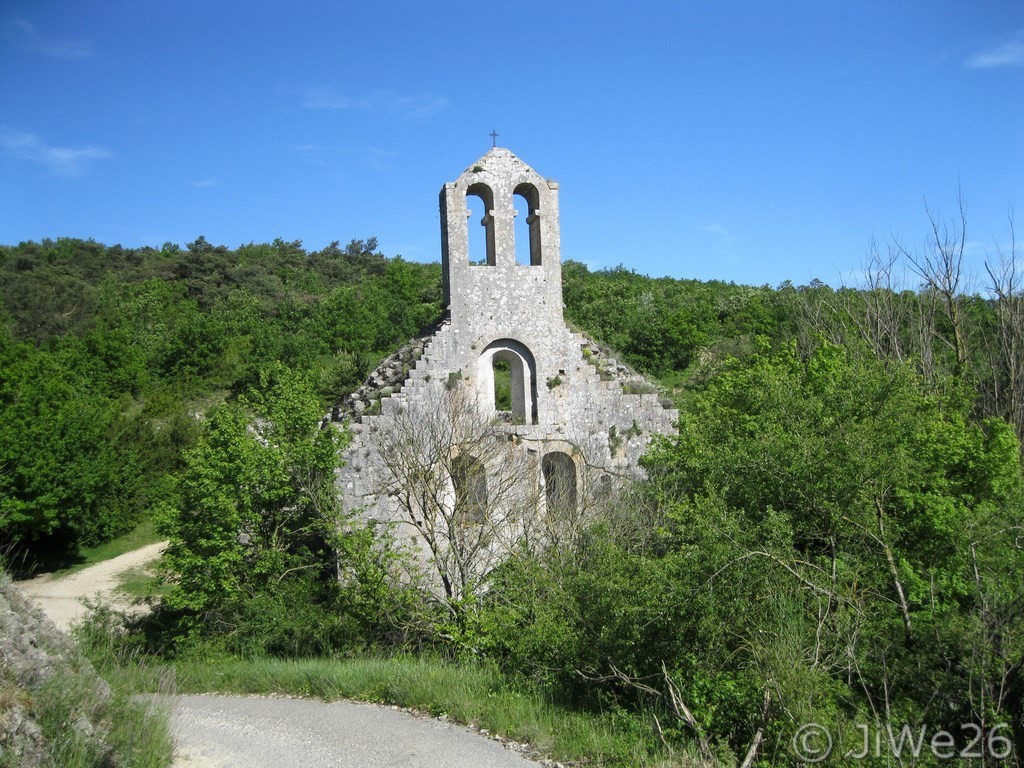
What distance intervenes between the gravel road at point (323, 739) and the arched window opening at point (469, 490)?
13.4ft

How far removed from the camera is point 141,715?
23.8ft

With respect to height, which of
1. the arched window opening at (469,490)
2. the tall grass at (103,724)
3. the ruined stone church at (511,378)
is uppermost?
the ruined stone church at (511,378)

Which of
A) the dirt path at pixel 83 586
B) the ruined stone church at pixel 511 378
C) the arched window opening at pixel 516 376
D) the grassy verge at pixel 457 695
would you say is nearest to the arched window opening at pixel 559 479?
the ruined stone church at pixel 511 378

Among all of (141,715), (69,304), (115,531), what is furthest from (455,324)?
(69,304)

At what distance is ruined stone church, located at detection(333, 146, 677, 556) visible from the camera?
1416 cm

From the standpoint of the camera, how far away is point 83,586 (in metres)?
22.9

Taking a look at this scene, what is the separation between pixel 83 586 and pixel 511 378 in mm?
14428

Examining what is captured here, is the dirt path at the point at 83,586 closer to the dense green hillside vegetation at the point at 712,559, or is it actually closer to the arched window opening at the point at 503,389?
the dense green hillside vegetation at the point at 712,559

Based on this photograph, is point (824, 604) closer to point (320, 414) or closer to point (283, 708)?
point (283, 708)

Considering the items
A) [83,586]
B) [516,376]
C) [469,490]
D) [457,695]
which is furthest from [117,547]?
[457,695]

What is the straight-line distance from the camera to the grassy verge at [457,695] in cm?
801

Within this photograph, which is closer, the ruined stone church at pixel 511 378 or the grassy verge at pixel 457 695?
the grassy verge at pixel 457 695

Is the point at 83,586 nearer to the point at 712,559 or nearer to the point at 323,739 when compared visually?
the point at 323,739

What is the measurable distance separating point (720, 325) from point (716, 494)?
103 feet
